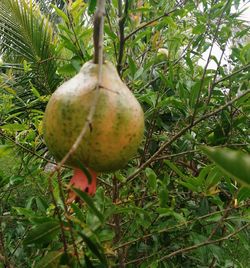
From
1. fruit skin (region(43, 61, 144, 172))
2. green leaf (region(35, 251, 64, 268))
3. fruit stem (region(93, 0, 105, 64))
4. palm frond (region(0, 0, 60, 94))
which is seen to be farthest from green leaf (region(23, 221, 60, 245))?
palm frond (region(0, 0, 60, 94))

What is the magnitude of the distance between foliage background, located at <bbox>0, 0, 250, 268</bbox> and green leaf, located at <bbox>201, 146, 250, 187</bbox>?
48 centimetres

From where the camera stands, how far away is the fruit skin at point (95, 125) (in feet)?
2.16

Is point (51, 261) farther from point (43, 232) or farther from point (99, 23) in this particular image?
point (99, 23)

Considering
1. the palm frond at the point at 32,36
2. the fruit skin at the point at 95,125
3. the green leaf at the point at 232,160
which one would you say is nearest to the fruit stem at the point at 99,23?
the fruit skin at the point at 95,125

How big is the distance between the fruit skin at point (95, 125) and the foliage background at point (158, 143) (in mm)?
245

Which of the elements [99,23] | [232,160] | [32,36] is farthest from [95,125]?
[32,36]

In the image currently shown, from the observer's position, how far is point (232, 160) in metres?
0.41

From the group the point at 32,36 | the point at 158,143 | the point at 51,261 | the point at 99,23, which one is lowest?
the point at 158,143

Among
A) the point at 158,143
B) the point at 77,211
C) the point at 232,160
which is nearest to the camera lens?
the point at 232,160

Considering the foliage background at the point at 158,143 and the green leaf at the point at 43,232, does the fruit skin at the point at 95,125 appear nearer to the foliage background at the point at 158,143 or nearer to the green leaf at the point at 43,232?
the green leaf at the point at 43,232

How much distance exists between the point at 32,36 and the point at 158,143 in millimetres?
996

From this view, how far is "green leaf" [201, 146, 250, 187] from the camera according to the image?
0.41 m

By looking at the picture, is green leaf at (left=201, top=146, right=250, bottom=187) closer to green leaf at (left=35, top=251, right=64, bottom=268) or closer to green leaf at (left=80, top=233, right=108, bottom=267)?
green leaf at (left=80, top=233, right=108, bottom=267)

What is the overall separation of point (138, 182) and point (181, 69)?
0.55 meters
